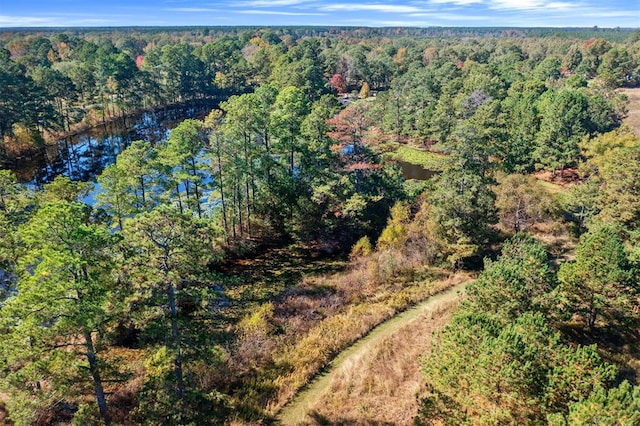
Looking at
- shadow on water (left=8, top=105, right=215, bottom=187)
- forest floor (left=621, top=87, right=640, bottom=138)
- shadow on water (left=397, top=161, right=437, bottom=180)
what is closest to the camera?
shadow on water (left=8, top=105, right=215, bottom=187)

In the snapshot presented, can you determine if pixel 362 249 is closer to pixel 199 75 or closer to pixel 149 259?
pixel 149 259

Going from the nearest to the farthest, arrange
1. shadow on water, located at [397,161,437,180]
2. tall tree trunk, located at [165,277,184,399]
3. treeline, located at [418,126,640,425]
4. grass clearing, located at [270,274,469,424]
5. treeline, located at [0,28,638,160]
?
treeline, located at [418,126,640,425], tall tree trunk, located at [165,277,184,399], grass clearing, located at [270,274,469,424], shadow on water, located at [397,161,437,180], treeline, located at [0,28,638,160]

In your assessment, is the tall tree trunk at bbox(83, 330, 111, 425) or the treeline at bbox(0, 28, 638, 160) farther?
the treeline at bbox(0, 28, 638, 160)

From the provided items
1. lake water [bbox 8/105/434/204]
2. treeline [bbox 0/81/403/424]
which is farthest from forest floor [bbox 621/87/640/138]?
treeline [bbox 0/81/403/424]

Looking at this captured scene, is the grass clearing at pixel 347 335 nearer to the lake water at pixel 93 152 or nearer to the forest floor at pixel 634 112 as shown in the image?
the lake water at pixel 93 152

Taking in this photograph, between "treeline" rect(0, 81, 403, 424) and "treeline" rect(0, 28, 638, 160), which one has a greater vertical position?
"treeline" rect(0, 28, 638, 160)

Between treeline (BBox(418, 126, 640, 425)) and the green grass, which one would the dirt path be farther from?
the green grass
